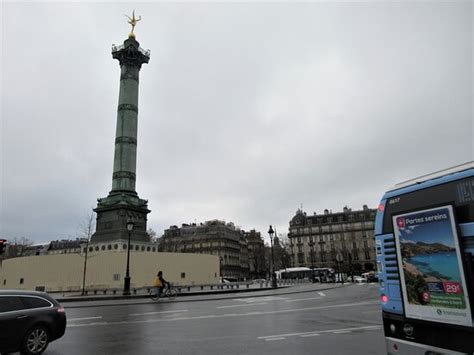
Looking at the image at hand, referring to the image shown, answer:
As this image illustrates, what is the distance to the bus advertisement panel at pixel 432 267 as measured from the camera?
4.97m

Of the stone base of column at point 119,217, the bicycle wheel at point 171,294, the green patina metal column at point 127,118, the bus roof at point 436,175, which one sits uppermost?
the green patina metal column at point 127,118

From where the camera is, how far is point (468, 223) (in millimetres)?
4992

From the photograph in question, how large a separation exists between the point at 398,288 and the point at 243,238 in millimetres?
124001

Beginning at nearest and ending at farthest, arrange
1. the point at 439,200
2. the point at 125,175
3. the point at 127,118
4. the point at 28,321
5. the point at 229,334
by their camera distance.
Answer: the point at 439,200, the point at 28,321, the point at 229,334, the point at 125,175, the point at 127,118

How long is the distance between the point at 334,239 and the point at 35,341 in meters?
106

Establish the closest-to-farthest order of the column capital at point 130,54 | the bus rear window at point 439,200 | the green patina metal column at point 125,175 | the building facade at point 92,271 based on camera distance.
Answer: the bus rear window at point 439,200, the building facade at point 92,271, the green patina metal column at point 125,175, the column capital at point 130,54

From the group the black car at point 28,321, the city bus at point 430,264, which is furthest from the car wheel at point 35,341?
the city bus at point 430,264

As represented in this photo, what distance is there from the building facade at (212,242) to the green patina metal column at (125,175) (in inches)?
2051

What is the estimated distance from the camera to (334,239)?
10819cm

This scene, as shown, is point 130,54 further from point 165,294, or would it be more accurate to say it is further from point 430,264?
point 430,264

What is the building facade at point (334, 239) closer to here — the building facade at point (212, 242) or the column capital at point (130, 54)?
the building facade at point (212, 242)

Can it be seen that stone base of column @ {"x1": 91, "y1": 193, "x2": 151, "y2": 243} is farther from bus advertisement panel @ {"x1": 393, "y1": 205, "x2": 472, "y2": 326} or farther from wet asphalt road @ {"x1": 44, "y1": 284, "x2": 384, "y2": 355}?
bus advertisement panel @ {"x1": 393, "y1": 205, "x2": 472, "y2": 326}

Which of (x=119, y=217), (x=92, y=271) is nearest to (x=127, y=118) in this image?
(x=119, y=217)

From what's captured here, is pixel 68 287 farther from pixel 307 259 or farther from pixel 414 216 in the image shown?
pixel 307 259
